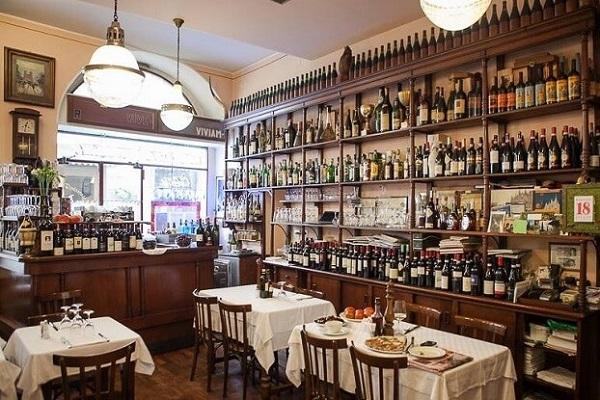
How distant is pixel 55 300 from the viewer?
13.0 feet

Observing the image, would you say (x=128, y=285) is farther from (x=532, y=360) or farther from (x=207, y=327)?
(x=532, y=360)

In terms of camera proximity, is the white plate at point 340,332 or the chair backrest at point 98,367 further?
the white plate at point 340,332

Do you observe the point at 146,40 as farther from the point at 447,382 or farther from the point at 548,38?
the point at 447,382

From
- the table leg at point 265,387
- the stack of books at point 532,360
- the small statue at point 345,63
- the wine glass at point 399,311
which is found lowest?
the table leg at point 265,387

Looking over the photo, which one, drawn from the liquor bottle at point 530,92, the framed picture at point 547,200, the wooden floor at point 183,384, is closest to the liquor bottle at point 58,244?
the wooden floor at point 183,384

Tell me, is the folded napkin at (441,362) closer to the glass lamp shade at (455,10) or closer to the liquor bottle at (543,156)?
the liquor bottle at (543,156)

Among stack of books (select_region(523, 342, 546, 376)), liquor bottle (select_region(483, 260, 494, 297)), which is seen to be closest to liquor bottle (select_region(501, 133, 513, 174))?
liquor bottle (select_region(483, 260, 494, 297))

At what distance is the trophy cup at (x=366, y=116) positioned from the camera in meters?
4.95

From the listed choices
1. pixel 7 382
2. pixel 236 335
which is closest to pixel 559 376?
pixel 236 335

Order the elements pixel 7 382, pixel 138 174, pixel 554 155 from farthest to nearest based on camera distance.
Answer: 1. pixel 138 174
2. pixel 554 155
3. pixel 7 382

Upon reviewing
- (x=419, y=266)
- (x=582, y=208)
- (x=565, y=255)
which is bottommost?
(x=419, y=266)

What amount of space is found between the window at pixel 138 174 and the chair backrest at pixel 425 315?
4.57 m

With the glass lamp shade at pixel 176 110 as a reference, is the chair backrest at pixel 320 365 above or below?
below

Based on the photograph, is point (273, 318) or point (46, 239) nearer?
point (273, 318)
